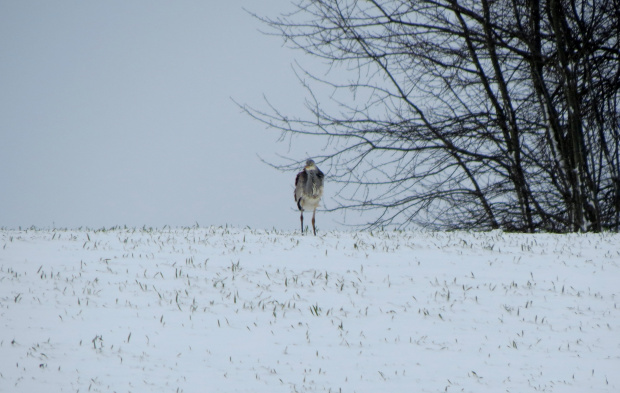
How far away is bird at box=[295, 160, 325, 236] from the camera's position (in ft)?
45.4

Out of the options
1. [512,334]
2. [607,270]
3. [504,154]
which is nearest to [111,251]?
[512,334]

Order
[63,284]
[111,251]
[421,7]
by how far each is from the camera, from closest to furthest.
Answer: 1. [63,284]
2. [111,251]
3. [421,7]

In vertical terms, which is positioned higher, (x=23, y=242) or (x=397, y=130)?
(x=397, y=130)

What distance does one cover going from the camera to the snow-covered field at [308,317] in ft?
19.6

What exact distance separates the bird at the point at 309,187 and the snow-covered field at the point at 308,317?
2.53 metres

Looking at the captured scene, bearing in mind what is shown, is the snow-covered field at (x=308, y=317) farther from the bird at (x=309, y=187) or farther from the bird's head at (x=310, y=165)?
the bird's head at (x=310, y=165)

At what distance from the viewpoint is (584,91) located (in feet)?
48.7

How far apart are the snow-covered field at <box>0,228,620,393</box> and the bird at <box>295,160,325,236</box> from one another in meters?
2.53

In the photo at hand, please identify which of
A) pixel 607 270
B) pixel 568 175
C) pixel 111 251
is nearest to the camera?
pixel 607 270

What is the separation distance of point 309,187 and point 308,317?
21.4 feet

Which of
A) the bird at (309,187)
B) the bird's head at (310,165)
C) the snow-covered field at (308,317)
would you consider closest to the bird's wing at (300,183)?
the bird at (309,187)

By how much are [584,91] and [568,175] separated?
2015 millimetres

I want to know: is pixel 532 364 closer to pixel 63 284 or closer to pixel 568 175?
pixel 63 284

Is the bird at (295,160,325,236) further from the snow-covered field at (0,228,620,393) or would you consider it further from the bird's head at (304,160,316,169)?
the snow-covered field at (0,228,620,393)
